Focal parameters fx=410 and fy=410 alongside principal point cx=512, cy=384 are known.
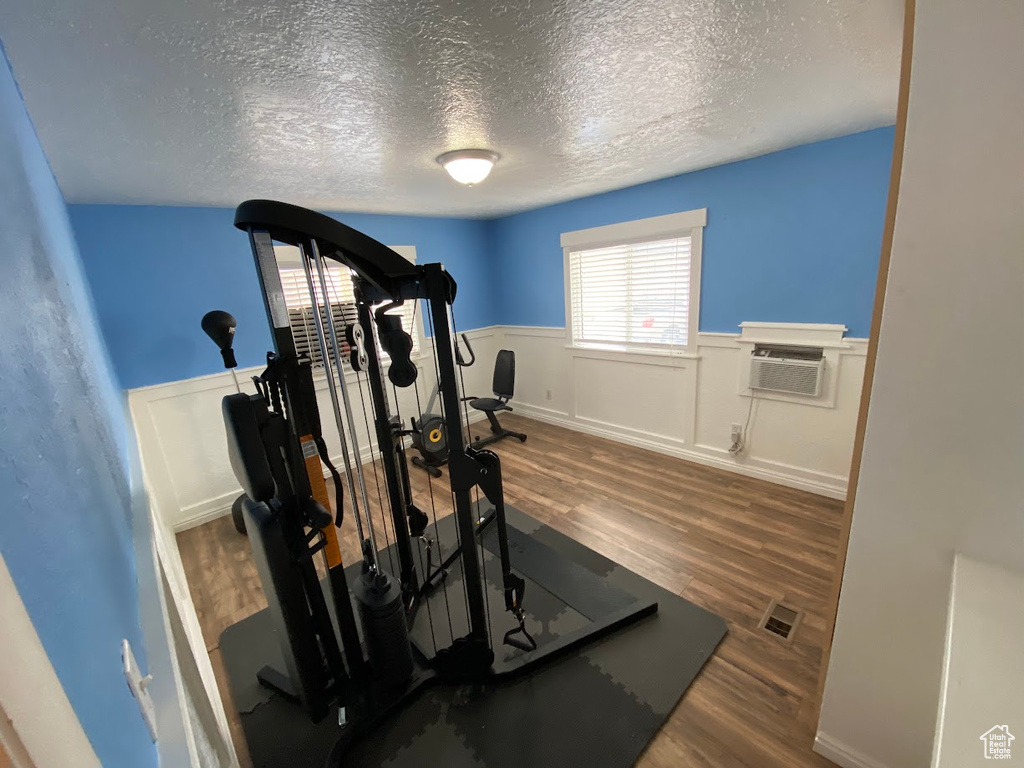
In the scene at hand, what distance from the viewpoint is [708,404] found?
3.39 m

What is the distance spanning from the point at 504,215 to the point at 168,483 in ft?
12.6

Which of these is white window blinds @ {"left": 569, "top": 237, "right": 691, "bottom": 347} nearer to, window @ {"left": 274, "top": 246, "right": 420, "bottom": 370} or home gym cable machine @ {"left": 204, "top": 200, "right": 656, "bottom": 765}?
window @ {"left": 274, "top": 246, "right": 420, "bottom": 370}

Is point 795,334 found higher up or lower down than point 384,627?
higher up

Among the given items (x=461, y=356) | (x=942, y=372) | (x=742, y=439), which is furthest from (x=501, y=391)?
(x=942, y=372)

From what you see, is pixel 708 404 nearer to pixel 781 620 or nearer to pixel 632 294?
pixel 632 294

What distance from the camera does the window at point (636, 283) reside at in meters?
3.32

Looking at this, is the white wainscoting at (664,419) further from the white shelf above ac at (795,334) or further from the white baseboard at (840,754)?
the white baseboard at (840,754)

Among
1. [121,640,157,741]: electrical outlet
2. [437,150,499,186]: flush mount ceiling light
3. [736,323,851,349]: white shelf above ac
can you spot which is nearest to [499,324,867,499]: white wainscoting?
[736,323,851,349]: white shelf above ac

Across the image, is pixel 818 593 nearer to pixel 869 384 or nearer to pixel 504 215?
pixel 869 384

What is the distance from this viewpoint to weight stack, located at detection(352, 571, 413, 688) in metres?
1.61

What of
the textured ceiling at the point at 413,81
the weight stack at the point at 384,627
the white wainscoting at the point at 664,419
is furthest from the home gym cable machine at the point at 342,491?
the white wainscoting at the point at 664,419

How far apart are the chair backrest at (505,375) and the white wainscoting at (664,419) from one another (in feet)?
2.20

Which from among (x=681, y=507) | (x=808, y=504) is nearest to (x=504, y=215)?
(x=681, y=507)

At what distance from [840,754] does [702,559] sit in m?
1.04
